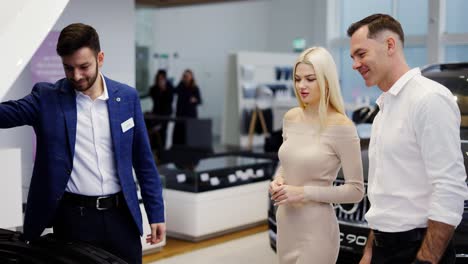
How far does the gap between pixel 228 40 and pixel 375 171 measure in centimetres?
1690

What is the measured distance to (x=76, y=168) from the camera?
2742 millimetres

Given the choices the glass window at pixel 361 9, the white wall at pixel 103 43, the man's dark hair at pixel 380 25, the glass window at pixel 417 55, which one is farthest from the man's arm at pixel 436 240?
the glass window at pixel 417 55

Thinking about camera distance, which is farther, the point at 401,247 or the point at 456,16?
the point at 456,16

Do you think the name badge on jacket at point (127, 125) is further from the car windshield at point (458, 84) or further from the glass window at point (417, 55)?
the glass window at point (417, 55)

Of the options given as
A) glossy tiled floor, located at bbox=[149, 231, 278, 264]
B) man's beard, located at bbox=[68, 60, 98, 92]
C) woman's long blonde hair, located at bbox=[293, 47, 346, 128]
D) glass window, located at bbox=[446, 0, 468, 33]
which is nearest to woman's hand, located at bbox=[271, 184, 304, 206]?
woman's long blonde hair, located at bbox=[293, 47, 346, 128]

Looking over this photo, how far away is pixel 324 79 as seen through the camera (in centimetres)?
292

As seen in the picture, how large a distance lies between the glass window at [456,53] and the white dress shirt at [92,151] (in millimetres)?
8248

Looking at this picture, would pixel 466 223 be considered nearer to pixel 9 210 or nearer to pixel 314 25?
pixel 9 210

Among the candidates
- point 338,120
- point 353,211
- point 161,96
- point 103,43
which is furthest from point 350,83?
point 338,120

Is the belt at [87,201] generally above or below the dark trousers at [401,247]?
above

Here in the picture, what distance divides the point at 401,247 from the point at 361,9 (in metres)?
9.68

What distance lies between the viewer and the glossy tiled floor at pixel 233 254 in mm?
5715

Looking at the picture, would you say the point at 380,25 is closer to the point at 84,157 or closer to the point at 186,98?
the point at 84,157

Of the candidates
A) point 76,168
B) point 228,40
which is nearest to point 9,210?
point 76,168
